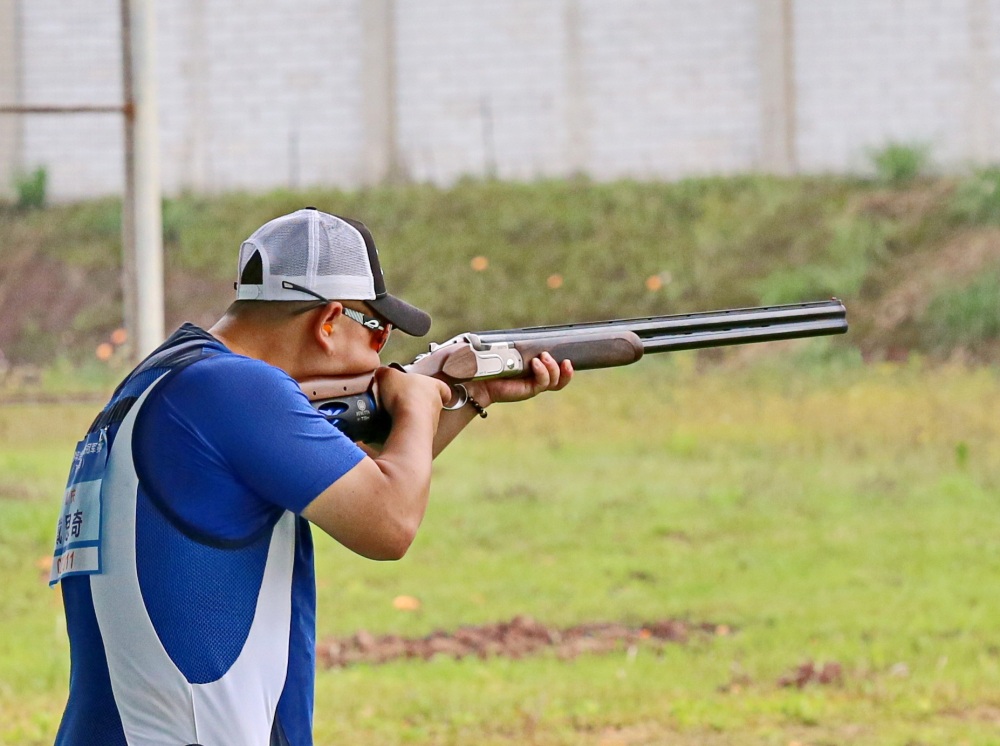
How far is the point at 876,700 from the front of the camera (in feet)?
16.9

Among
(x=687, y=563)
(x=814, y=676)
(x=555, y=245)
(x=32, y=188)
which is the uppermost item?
(x=32, y=188)

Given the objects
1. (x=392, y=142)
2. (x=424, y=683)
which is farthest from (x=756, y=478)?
(x=392, y=142)

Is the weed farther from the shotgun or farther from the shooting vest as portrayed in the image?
the shooting vest

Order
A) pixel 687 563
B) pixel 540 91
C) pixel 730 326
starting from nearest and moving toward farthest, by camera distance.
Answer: pixel 730 326, pixel 687 563, pixel 540 91

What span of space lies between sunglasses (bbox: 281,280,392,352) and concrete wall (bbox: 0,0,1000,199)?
11.6 meters

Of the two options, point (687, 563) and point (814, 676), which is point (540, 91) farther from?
point (814, 676)

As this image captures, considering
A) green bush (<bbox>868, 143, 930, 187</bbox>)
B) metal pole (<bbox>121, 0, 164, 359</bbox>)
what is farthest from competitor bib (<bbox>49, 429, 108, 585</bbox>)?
green bush (<bbox>868, 143, 930, 187</bbox>)

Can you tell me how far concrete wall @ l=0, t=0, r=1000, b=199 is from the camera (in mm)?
13969

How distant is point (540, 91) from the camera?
1469 centimetres

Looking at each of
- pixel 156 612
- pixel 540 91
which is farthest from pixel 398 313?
pixel 540 91

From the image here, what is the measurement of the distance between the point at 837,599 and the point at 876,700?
1.36 m

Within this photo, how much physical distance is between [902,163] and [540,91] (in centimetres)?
372

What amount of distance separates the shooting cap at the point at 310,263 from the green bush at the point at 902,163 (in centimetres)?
1212

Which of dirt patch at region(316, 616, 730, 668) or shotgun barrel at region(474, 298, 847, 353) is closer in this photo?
shotgun barrel at region(474, 298, 847, 353)
